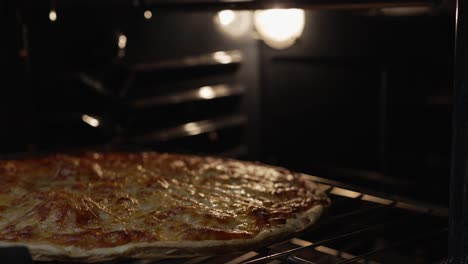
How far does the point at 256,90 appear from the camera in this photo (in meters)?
3.38

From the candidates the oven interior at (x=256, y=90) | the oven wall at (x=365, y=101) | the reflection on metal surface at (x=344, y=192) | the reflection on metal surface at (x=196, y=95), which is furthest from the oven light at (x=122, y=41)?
the reflection on metal surface at (x=344, y=192)

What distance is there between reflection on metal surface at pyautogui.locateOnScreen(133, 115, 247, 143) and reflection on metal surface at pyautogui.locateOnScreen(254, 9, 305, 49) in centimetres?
52

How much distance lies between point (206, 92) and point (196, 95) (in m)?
0.08

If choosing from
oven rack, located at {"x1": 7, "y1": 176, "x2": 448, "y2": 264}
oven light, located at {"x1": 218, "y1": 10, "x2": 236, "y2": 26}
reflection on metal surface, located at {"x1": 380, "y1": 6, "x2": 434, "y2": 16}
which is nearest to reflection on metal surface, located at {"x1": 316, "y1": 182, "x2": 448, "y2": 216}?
oven rack, located at {"x1": 7, "y1": 176, "x2": 448, "y2": 264}

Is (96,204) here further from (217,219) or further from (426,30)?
(426,30)

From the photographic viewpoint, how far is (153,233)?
149 cm

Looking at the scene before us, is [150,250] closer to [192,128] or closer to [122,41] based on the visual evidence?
[122,41]

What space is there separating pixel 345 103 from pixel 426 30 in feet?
1.78

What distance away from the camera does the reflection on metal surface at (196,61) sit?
2.78 meters

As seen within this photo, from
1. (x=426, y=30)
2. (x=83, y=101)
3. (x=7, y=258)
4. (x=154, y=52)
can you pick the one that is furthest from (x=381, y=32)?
(x=7, y=258)

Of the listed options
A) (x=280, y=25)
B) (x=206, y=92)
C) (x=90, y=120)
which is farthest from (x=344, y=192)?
(x=206, y=92)

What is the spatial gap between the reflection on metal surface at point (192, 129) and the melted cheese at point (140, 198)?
59 centimetres

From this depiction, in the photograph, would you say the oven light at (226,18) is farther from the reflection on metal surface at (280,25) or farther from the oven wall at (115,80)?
the reflection on metal surface at (280,25)

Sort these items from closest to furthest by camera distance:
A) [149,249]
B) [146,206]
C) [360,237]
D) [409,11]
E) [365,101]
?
1. [149,249]
2. [146,206]
3. [360,237]
4. [409,11]
5. [365,101]
